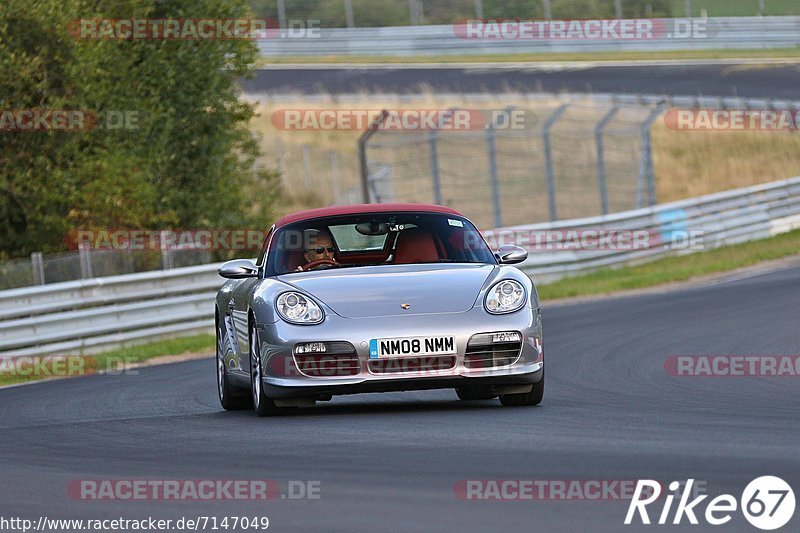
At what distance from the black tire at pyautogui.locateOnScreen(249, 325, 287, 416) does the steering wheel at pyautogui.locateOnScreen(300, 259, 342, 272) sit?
0.57 m

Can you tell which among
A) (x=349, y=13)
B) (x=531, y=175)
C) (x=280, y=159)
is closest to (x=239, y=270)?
(x=531, y=175)

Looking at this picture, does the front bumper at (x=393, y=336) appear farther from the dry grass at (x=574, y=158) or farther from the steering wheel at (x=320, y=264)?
the dry grass at (x=574, y=158)

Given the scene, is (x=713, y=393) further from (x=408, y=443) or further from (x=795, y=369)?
(x=408, y=443)

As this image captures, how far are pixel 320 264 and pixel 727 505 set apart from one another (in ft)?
16.3

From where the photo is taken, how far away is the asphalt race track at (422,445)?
606cm

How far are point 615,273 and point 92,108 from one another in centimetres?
869

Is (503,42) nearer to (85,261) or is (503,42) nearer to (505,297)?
(85,261)

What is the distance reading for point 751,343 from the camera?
1406 cm

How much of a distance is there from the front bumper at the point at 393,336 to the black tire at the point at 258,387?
0.50ft

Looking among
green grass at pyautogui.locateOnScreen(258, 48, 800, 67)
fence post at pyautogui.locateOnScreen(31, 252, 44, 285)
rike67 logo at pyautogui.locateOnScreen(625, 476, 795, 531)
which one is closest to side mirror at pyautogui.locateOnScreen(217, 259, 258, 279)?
rike67 logo at pyautogui.locateOnScreen(625, 476, 795, 531)

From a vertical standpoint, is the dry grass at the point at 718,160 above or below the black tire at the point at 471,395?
below

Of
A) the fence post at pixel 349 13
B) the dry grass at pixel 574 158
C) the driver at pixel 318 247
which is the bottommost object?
the dry grass at pixel 574 158

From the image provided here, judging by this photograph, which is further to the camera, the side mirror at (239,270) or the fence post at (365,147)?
the fence post at (365,147)

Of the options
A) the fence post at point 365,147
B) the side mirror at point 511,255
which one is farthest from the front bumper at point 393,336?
the fence post at point 365,147
